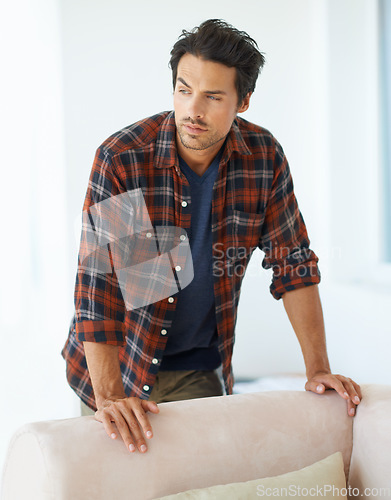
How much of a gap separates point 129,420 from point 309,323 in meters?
0.66

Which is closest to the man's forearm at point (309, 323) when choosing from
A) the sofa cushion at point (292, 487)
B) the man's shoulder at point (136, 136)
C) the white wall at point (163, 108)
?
the sofa cushion at point (292, 487)

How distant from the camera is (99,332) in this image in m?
1.27

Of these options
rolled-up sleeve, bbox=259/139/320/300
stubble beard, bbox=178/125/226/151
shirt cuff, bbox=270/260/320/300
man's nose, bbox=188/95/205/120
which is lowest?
shirt cuff, bbox=270/260/320/300

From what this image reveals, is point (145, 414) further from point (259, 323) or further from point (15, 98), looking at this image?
point (259, 323)

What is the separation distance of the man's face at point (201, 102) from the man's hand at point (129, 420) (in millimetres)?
702

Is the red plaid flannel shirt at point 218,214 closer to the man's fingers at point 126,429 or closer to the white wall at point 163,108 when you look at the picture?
the man's fingers at point 126,429

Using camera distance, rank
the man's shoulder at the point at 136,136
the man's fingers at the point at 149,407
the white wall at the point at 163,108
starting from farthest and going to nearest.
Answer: the white wall at the point at 163,108, the man's shoulder at the point at 136,136, the man's fingers at the point at 149,407

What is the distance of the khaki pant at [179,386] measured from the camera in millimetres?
1632

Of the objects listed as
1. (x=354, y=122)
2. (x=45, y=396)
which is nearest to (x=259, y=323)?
(x=354, y=122)

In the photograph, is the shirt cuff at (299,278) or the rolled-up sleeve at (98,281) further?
the shirt cuff at (299,278)

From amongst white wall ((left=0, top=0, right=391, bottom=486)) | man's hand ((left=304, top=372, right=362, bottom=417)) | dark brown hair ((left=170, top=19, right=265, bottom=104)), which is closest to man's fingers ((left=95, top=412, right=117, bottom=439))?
man's hand ((left=304, top=372, right=362, bottom=417))

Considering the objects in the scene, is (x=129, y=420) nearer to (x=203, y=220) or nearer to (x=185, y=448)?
(x=185, y=448)

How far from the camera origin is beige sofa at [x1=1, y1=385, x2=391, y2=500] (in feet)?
3.29

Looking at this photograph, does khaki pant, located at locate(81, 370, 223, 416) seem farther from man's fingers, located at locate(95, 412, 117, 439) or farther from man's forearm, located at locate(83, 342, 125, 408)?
man's fingers, located at locate(95, 412, 117, 439)
